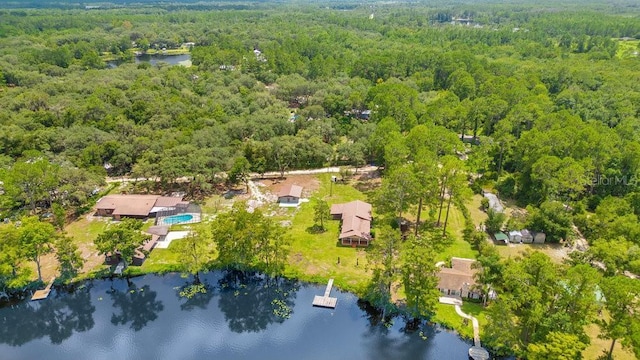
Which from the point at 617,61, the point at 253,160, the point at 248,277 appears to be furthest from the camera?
the point at 617,61

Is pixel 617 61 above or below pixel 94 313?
above

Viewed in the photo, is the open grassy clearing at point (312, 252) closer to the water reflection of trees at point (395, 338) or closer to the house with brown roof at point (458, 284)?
the house with brown roof at point (458, 284)

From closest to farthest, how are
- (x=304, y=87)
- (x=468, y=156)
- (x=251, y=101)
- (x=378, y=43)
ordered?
(x=468, y=156) → (x=251, y=101) → (x=304, y=87) → (x=378, y=43)

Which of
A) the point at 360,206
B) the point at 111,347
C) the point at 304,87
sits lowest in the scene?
the point at 111,347

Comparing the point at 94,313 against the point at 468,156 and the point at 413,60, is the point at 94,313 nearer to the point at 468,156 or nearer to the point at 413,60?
the point at 468,156

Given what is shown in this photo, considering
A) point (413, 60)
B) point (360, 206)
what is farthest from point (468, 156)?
point (413, 60)

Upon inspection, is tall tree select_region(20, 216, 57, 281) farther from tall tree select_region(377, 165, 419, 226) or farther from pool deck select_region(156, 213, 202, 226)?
tall tree select_region(377, 165, 419, 226)

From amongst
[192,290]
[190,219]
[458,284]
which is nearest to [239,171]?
[190,219]
